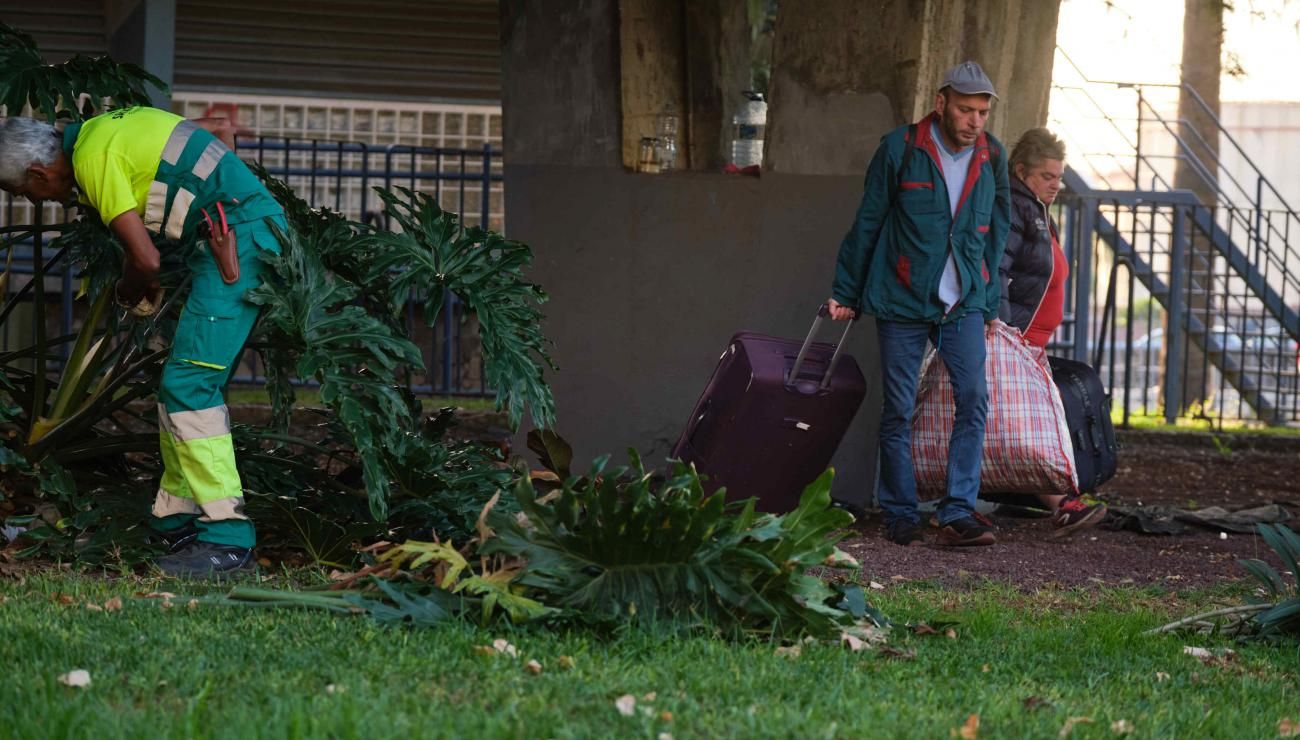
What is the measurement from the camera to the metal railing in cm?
1257

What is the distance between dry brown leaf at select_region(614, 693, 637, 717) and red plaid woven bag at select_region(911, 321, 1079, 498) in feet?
13.0

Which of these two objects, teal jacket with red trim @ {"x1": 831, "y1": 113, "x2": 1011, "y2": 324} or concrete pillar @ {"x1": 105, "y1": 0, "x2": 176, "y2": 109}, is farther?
concrete pillar @ {"x1": 105, "y1": 0, "x2": 176, "y2": 109}

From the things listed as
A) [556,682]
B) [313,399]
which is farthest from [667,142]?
[313,399]

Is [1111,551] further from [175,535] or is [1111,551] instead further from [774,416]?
[175,535]

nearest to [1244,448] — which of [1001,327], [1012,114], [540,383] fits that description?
[1012,114]

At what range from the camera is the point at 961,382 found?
6961 millimetres

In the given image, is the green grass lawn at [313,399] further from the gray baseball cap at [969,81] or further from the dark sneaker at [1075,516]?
the gray baseball cap at [969,81]

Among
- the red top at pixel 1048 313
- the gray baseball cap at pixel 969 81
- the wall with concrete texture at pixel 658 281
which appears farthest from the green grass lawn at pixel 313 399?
the gray baseball cap at pixel 969 81

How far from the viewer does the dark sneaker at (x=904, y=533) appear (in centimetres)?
702

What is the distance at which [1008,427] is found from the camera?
721 centimetres

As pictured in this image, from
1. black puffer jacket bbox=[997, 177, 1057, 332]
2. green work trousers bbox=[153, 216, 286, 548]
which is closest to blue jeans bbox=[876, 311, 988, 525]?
black puffer jacket bbox=[997, 177, 1057, 332]

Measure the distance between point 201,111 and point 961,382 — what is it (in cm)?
1361

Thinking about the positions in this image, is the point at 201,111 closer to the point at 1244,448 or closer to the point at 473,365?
the point at 473,365

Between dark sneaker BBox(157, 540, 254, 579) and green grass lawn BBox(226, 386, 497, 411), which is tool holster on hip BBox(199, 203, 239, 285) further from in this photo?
green grass lawn BBox(226, 386, 497, 411)
